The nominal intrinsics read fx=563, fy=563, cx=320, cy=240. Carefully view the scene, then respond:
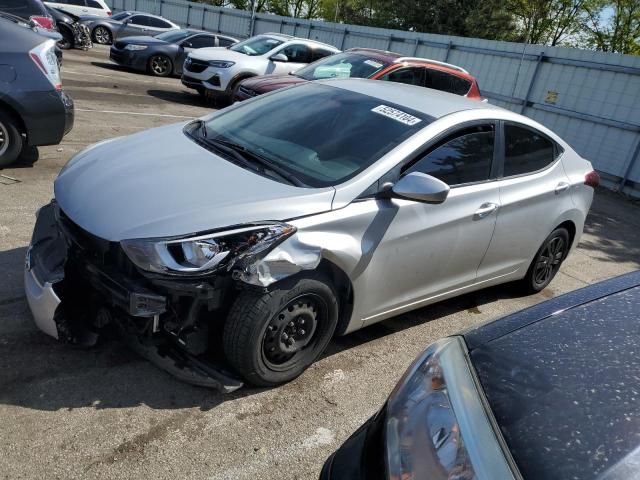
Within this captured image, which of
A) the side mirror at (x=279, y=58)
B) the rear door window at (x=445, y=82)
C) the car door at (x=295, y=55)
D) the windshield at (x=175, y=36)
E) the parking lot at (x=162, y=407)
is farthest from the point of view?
the windshield at (x=175, y=36)

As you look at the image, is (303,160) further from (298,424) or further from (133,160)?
(298,424)

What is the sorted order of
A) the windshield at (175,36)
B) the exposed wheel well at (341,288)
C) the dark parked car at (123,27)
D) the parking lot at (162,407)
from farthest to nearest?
1. the dark parked car at (123,27)
2. the windshield at (175,36)
3. the exposed wheel well at (341,288)
4. the parking lot at (162,407)

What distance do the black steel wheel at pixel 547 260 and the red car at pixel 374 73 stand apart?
499 cm

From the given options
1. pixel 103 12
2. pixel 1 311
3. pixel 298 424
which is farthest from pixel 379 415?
pixel 103 12

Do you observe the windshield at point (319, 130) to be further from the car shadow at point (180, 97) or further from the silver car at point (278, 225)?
the car shadow at point (180, 97)

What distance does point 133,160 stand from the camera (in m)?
3.41

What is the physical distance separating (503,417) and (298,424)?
158cm

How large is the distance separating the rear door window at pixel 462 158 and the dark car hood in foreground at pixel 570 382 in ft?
4.96

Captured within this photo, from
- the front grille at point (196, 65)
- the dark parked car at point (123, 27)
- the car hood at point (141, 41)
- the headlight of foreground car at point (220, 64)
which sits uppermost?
the headlight of foreground car at point (220, 64)

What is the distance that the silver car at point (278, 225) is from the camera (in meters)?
2.79

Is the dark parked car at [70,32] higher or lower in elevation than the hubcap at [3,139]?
lower

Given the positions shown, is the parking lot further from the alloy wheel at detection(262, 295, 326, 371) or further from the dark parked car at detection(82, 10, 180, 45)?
the dark parked car at detection(82, 10, 180, 45)

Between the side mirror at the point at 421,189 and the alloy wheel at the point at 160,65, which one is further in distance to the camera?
the alloy wheel at the point at 160,65

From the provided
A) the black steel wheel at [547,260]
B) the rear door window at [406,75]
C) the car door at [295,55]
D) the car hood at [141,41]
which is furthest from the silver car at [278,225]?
the car hood at [141,41]
